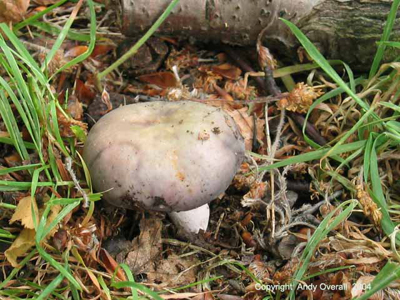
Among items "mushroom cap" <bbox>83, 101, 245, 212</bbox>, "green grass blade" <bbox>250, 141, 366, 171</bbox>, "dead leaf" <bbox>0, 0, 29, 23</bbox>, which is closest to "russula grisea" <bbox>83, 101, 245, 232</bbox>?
"mushroom cap" <bbox>83, 101, 245, 212</bbox>

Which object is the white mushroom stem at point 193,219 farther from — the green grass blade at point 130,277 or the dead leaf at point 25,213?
the dead leaf at point 25,213

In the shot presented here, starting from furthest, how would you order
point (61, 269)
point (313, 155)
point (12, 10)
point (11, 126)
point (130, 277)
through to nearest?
point (12, 10)
point (313, 155)
point (11, 126)
point (130, 277)
point (61, 269)

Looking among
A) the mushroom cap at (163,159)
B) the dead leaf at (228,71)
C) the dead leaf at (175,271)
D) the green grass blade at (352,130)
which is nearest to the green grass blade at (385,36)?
the green grass blade at (352,130)

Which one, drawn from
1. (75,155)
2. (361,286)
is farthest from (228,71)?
(361,286)

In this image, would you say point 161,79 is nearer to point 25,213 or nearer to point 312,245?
point 25,213

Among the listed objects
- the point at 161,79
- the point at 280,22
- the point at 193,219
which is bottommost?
the point at 193,219

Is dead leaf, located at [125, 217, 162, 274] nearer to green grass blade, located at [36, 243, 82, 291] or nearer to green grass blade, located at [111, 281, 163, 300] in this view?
green grass blade, located at [111, 281, 163, 300]
